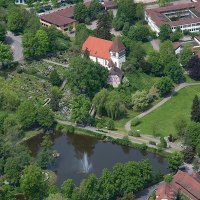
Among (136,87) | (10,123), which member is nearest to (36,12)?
(136,87)

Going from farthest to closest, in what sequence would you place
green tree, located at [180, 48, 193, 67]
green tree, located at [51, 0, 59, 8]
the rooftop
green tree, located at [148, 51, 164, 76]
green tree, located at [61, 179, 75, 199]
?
green tree, located at [51, 0, 59, 8], green tree, located at [180, 48, 193, 67], the rooftop, green tree, located at [148, 51, 164, 76], green tree, located at [61, 179, 75, 199]

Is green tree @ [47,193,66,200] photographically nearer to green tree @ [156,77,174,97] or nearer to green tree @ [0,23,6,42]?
green tree @ [156,77,174,97]

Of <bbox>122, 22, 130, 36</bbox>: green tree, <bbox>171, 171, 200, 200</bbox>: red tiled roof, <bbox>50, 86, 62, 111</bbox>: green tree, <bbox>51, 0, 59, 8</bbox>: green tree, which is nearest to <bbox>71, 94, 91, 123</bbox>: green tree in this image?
<bbox>50, 86, 62, 111</bbox>: green tree

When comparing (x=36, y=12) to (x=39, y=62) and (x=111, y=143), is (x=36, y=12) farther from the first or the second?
(x=111, y=143)

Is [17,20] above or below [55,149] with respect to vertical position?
above

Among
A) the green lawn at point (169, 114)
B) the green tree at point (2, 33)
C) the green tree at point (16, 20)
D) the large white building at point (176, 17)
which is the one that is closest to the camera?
the green lawn at point (169, 114)

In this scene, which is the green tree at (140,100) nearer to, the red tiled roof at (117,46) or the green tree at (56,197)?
the red tiled roof at (117,46)

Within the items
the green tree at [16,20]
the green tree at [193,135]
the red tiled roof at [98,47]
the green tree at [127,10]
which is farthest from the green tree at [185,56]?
the green tree at [16,20]
